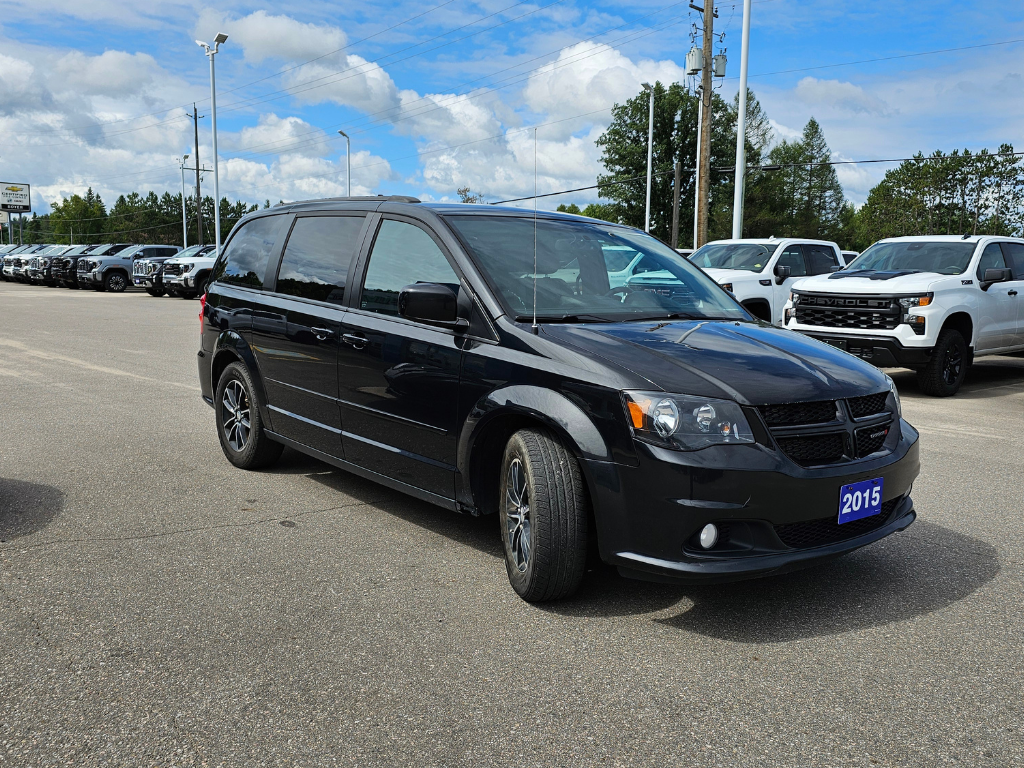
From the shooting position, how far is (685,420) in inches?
131

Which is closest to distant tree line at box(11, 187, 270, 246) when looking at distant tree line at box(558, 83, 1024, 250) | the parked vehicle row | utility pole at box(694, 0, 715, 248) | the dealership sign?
the dealership sign

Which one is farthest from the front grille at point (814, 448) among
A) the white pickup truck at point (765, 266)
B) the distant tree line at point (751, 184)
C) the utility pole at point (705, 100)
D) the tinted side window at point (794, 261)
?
the distant tree line at point (751, 184)

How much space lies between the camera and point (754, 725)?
2809 mm

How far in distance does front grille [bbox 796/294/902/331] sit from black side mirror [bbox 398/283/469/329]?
→ 758 cm

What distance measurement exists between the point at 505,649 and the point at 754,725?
3.10 ft

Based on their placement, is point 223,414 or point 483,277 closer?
point 483,277

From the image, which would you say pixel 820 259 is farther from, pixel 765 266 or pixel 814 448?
pixel 814 448

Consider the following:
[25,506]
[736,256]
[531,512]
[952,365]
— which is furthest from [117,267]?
[531,512]

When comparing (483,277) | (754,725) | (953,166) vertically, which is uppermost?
(953,166)

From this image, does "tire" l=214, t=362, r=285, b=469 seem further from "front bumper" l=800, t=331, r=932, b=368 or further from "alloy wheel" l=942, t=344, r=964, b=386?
"alloy wheel" l=942, t=344, r=964, b=386

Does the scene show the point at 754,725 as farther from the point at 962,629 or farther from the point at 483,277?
the point at 483,277

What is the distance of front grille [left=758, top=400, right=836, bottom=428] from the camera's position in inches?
134

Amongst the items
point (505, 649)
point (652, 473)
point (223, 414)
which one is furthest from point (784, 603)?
point (223, 414)

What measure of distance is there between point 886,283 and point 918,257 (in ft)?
4.38
